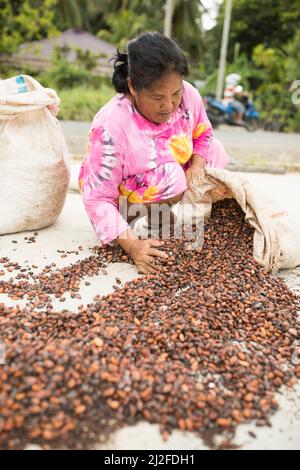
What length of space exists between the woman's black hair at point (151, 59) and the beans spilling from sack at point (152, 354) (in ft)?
2.91

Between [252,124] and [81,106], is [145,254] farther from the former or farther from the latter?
[252,124]

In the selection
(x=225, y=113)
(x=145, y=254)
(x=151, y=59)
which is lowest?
(x=225, y=113)

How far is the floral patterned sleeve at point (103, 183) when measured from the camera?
244 cm

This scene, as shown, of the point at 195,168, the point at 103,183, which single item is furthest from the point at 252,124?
the point at 103,183

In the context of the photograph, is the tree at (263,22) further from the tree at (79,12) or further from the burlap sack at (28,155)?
the burlap sack at (28,155)

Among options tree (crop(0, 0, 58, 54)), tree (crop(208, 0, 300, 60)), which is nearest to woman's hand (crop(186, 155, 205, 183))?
tree (crop(0, 0, 58, 54))

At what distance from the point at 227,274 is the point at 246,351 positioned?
0.58 meters

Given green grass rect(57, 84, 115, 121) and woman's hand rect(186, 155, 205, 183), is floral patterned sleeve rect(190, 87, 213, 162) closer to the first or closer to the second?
woman's hand rect(186, 155, 205, 183)

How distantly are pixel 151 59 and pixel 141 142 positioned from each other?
18.2 inches

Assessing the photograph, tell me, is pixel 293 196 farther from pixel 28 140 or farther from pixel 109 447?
pixel 109 447

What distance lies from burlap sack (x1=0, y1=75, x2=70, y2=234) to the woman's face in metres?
0.66

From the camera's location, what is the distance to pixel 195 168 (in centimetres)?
290

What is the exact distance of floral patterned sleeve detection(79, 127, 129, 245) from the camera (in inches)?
96.0

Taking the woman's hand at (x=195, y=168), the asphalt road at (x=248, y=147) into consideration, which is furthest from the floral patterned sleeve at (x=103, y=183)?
the asphalt road at (x=248, y=147)
